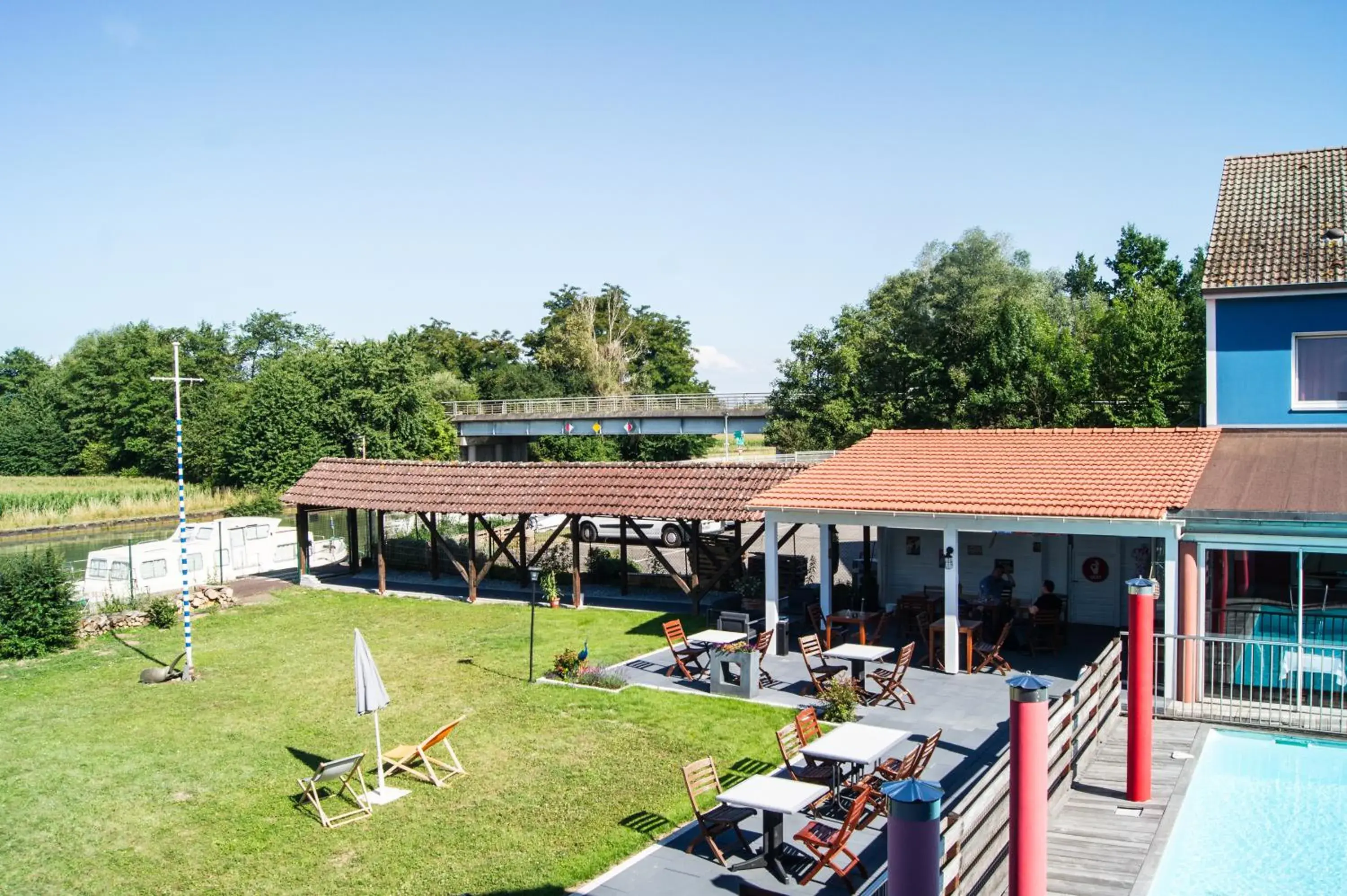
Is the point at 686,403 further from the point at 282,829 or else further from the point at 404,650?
the point at 282,829

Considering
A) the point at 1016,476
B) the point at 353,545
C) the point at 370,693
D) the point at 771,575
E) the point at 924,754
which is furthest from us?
the point at 353,545

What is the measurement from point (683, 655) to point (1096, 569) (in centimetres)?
811

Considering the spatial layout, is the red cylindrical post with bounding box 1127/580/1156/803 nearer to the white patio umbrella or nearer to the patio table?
the patio table

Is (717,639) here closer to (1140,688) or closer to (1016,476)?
(1016,476)

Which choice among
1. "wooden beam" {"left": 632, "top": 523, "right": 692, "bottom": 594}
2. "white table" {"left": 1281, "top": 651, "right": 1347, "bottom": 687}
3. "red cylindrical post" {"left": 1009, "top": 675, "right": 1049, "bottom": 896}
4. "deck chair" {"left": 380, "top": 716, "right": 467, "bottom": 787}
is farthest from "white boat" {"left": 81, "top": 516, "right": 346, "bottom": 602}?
"white table" {"left": 1281, "top": 651, "right": 1347, "bottom": 687}

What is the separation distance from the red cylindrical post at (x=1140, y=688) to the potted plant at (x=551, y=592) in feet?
50.0

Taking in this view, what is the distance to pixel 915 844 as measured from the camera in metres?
5.29

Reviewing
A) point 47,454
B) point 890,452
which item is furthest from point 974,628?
point 47,454

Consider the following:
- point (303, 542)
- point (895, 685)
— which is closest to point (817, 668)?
point (895, 685)

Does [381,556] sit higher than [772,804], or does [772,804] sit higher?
[381,556]

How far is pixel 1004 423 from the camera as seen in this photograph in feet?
Answer: 111

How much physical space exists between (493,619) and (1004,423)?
1936cm

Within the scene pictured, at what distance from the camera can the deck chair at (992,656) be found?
16000 mm

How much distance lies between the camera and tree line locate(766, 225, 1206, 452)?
1189 inches
